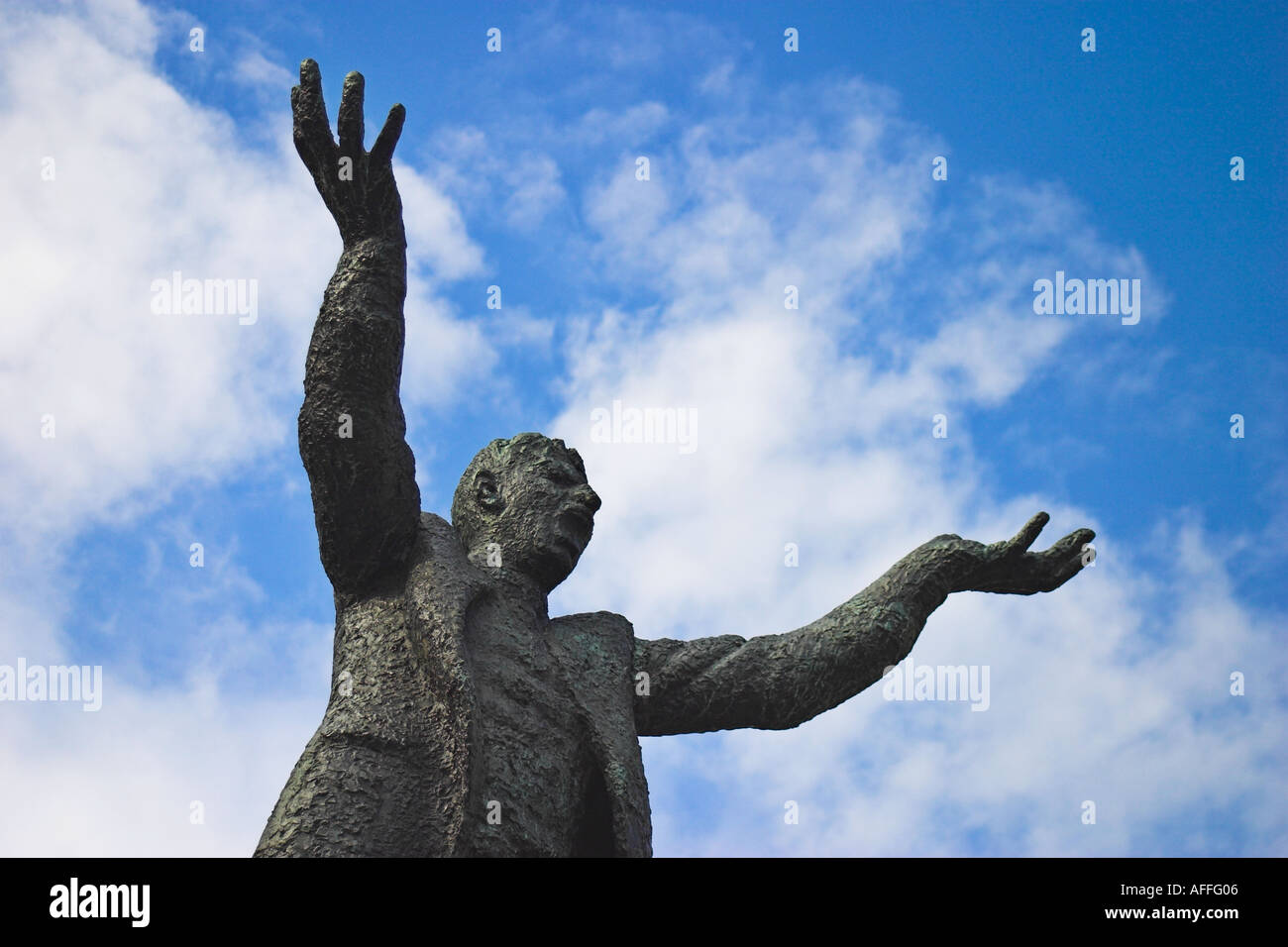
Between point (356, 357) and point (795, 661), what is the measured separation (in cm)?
270

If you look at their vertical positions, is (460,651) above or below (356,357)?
below

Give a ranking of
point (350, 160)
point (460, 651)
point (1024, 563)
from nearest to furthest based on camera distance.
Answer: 1. point (460, 651)
2. point (350, 160)
3. point (1024, 563)

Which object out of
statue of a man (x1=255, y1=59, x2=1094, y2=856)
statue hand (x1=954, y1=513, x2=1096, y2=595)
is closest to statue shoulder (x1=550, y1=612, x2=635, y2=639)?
statue of a man (x1=255, y1=59, x2=1094, y2=856)

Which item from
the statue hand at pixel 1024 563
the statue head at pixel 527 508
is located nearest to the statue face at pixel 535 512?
the statue head at pixel 527 508

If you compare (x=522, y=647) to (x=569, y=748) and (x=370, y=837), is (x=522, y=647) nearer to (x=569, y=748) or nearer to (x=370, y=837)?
(x=569, y=748)

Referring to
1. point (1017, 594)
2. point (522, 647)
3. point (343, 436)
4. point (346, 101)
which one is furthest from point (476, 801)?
point (1017, 594)

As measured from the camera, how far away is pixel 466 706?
6.73 m

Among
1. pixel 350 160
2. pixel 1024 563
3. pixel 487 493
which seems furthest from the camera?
pixel 1024 563

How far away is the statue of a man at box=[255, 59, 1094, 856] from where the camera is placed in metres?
6.66

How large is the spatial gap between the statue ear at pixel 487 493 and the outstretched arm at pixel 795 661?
99 cm

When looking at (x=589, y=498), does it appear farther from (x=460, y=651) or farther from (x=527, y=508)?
(x=460, y=651)

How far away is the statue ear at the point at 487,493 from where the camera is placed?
26.2 feet

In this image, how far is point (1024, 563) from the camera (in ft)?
29.1

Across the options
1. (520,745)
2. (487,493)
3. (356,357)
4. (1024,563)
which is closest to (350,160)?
(356,357)
